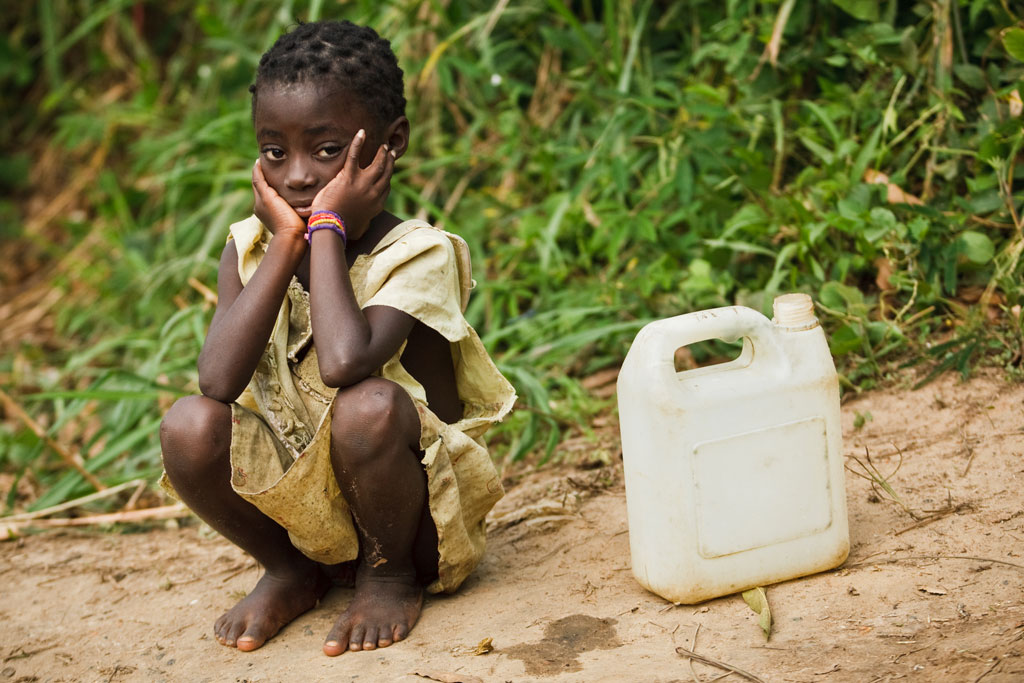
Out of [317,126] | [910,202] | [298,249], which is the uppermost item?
[317,126]

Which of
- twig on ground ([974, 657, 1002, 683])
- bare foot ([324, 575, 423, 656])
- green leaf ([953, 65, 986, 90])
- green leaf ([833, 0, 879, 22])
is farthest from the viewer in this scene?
green leaf ([833, 0, 879, 22])

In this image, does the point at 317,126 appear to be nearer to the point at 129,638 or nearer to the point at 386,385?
the point at 386,385

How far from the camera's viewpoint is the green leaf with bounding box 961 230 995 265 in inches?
105

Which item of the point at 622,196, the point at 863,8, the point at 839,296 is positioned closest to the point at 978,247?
the point at 839,296

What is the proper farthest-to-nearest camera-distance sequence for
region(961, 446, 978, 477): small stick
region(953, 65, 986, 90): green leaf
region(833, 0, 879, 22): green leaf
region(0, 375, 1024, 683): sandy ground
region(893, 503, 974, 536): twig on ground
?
region(833, 0, 879, 22): green leaf, region(953, 65, 986, 90): green leaf, region(961, 446, 978, 477): small stick, region(893, 503, 974, 536): twig on ground, region(0, 375, 1024, 683): sandy ground

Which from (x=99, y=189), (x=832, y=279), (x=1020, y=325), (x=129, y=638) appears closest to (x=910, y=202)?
(x=832, y=279)

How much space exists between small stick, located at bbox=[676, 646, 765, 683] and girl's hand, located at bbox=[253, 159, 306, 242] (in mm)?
1013

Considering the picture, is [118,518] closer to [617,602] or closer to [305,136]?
[305,136]

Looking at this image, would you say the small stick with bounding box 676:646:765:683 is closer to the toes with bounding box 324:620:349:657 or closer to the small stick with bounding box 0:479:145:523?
the toes with bounding box 324:620:349:657

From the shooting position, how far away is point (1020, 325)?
251 cm

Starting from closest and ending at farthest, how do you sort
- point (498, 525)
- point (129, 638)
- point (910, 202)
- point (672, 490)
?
point (672, 490) < point (129, 638) < point (498, 525) < point (910, 202)

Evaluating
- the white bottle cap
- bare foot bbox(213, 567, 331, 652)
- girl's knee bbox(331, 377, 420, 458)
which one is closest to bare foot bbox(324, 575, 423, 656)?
bare foot bbox(213, 567, 331, 652)

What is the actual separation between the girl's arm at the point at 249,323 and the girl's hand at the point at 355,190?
81 millimetres

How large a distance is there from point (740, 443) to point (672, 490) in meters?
0.15
